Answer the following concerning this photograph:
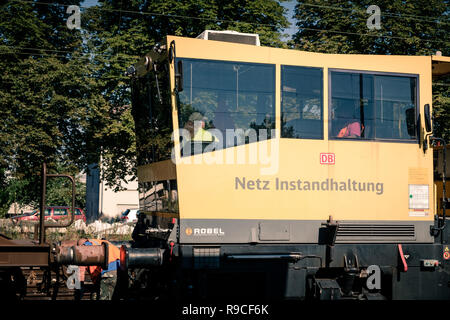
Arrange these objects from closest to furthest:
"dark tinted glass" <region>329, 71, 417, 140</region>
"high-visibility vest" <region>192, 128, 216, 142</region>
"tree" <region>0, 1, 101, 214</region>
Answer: "high-visibility vest" <region>192, 128, 216, 142</region>
"dark tinted glass" <region>329, 71, 417, 140</region>
"tree" <region>0, 1, 101, 214</region>

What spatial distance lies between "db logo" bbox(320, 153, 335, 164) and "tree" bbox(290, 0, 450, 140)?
16.6 m

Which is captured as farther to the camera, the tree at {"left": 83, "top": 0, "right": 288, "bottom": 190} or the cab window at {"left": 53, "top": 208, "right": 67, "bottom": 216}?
the cab window at {"left": 53, "top": 208, "right": 67, "bottom": 216}

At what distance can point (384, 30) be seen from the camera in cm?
2470

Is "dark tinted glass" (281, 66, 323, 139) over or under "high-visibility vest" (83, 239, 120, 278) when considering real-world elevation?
over

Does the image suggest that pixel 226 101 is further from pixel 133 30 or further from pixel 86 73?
pixel 86 73

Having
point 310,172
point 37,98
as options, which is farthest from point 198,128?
point 37,98

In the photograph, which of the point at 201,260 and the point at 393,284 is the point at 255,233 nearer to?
the point at 201,260

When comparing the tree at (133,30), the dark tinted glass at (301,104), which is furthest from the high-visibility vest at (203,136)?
the tree at (133,30)

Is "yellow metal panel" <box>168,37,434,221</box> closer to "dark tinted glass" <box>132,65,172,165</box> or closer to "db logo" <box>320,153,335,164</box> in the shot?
"db logo" <box>320,153,335,164</box>

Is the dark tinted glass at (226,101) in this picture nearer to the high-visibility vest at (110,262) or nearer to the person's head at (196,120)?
the person's head at (196,120)

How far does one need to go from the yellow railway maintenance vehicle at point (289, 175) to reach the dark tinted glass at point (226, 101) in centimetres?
1

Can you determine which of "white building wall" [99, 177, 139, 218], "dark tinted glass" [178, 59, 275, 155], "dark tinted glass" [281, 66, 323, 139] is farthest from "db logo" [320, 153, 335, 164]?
"white building wall" [99, 177, 139, 218]

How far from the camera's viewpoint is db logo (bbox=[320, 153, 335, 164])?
7824 mm

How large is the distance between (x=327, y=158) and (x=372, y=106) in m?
1.07
